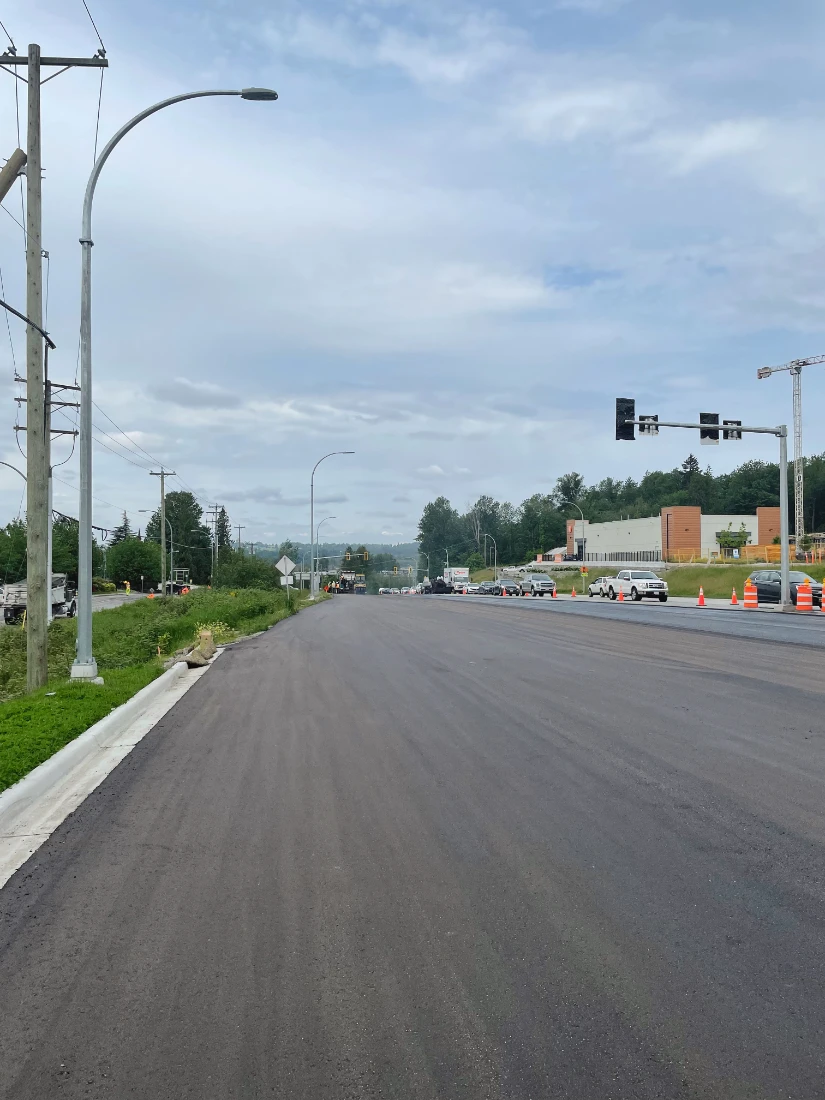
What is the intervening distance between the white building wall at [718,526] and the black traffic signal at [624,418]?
63011 millimetres

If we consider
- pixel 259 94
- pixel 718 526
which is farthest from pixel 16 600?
pixel 718 526

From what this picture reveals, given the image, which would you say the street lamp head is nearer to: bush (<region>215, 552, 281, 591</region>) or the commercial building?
bush (<region>215, 552, 281, 591</region>)

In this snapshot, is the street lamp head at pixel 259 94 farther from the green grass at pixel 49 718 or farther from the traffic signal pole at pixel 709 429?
the traffic signal pole at pixel 709 429

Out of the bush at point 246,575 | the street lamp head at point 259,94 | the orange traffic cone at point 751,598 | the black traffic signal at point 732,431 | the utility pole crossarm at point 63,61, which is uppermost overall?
→ the utility pole crossarm at point 63,61

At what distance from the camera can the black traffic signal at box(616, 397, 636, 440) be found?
105 feet

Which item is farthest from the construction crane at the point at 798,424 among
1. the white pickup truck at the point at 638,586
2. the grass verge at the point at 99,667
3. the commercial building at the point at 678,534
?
the grass verge at the point at 99,667

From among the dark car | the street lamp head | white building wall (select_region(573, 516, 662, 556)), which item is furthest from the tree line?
the street lamp head

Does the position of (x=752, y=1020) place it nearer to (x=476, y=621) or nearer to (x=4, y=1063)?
(x=4, y=1063)

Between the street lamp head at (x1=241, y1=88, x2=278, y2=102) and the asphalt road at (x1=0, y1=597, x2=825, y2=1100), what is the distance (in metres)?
9.63

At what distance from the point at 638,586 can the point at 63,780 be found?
152 ft

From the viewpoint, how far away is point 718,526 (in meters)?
93.9

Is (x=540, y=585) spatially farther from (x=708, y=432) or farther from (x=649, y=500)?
(x=649, y=500)

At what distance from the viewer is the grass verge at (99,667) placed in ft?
29.6

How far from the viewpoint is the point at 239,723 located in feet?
35.6
